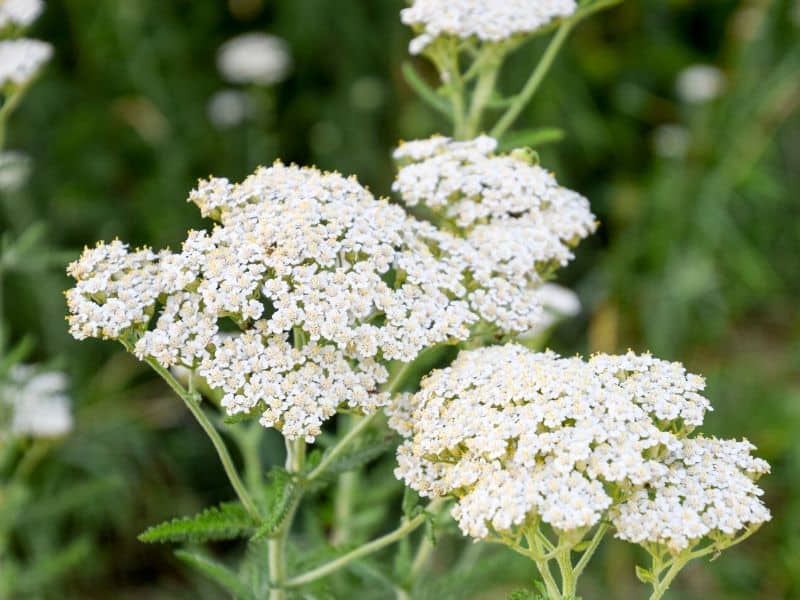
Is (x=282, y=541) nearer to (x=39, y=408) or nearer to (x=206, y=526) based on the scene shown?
(x=206, y=526)

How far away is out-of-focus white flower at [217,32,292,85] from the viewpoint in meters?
5.40

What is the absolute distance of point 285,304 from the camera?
6.11 feet

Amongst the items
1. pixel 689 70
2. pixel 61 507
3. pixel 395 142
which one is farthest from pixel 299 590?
pixel 689 70

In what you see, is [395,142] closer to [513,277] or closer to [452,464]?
[513,277]

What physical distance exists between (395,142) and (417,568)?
3725mm

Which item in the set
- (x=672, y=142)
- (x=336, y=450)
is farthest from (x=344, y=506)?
(x=672, y=142)

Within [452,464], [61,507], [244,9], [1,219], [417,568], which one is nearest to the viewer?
[452,464]

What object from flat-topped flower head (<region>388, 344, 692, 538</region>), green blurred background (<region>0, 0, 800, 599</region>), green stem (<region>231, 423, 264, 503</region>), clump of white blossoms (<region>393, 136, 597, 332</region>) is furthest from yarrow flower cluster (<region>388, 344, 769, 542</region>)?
green blurred background (<region>0, 0, 800, 599</region>)

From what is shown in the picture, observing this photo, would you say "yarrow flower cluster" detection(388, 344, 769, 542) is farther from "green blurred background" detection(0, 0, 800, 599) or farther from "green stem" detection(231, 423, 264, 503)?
"green blurred background" detection(0, 0, 800, 599)

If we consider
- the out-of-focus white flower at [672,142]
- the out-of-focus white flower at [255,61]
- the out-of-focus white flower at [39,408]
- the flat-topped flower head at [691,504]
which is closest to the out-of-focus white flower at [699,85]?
the out-of-focus white flower at [672,142]

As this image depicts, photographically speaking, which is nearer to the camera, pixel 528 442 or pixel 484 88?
pixel 528 442

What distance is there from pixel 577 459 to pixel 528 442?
9 centimetres

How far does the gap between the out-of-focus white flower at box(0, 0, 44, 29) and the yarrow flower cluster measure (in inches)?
68.7

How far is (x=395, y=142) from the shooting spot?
5.87 metres
